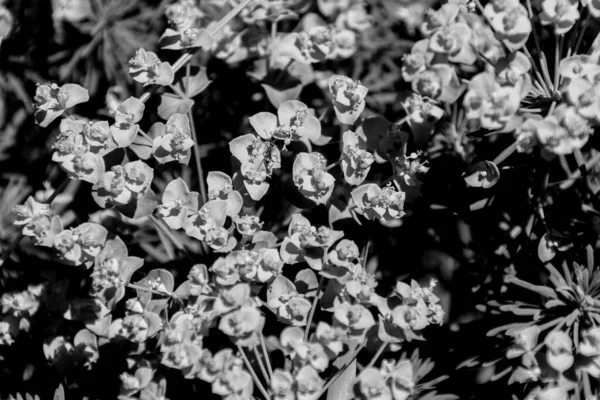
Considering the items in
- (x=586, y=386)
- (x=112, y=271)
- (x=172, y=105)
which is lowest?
(x=586, y=386)

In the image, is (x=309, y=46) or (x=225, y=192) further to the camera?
(x=309, y=46)

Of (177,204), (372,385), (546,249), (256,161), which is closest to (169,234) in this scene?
(177,204)

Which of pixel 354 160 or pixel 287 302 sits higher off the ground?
pixel 354 160

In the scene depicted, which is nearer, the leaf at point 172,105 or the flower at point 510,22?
the flower at point 510,22

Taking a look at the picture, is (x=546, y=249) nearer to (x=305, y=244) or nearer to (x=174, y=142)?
(x=305, y=244)

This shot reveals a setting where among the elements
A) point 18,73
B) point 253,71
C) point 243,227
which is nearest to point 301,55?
point 253,71

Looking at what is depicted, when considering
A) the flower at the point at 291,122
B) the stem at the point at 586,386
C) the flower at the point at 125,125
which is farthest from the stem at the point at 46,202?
the stem at the point at 586,386

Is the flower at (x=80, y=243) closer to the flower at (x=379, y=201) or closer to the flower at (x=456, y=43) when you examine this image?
the flower at (x=379, y=201)

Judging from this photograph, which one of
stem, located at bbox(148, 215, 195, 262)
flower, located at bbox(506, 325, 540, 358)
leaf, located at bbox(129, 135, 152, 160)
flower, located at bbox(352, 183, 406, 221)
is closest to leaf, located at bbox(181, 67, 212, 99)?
leaf, located at bbox(129, 135, 152, 160)
